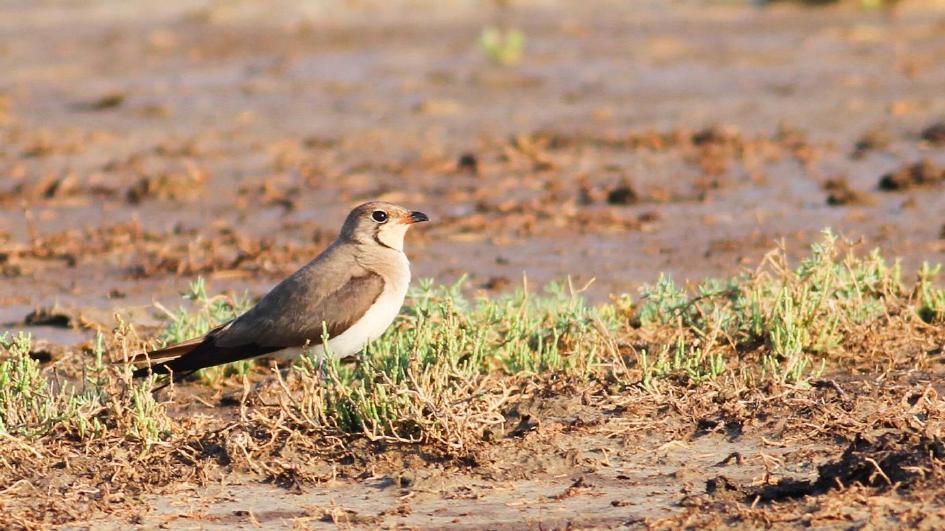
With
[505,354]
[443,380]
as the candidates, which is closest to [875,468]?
[443,380]

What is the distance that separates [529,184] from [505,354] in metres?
5.46

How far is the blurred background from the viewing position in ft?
32.6

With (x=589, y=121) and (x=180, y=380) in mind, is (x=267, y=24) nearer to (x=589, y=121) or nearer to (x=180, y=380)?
(x=589, y=121)

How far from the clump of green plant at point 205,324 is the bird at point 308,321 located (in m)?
0.16

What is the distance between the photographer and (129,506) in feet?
17.5

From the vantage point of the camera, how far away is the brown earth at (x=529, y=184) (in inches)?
212

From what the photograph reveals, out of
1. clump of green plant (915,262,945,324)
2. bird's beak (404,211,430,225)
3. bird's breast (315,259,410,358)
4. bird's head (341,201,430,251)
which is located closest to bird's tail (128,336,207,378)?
bird's breast (315,259,410,358)

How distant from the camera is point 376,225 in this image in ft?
23.8

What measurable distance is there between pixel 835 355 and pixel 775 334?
1.17 feet

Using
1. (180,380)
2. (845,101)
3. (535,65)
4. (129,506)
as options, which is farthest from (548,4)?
(129,506)

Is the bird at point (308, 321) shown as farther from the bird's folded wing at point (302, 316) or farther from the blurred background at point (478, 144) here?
the blurred background at point (478, 144)

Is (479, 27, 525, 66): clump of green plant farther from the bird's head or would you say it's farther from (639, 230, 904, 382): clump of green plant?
(639, 230, 904, 382): clump of green plant

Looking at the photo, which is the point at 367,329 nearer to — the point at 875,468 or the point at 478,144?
the point at 875,468

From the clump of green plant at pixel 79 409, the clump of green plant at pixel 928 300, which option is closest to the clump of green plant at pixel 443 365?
the clump of green plant at pixel 79 409
